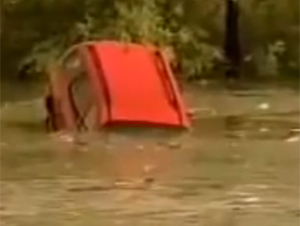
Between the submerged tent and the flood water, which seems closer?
the flood water

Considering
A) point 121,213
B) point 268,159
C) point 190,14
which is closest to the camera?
point 121,213

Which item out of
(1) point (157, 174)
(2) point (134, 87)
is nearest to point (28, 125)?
(2) point (134, 87)

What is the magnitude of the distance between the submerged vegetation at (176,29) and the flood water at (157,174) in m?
5.61

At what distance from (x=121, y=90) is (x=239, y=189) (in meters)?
5.08

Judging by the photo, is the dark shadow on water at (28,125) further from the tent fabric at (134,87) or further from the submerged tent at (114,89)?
the tent fabric at (134,87)

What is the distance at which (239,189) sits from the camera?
40.1ft

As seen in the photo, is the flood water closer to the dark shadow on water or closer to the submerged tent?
the dark shadow on water

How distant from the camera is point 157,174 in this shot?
13227 mm

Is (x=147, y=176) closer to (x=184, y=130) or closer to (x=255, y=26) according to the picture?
(x=184, y=130)

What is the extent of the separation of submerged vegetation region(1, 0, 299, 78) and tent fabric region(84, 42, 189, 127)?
6541 mm

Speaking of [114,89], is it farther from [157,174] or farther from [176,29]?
[176,29]

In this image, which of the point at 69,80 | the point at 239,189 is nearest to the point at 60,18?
the point at 69,80

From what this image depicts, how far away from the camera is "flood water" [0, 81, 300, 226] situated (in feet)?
35.0

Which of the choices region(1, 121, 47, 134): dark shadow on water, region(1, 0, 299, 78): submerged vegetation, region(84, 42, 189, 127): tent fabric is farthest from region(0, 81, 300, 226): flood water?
region(1, 0, 299, 78): submerged vegetation
